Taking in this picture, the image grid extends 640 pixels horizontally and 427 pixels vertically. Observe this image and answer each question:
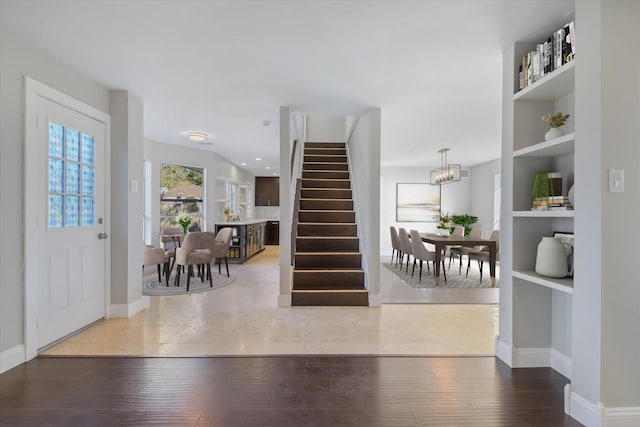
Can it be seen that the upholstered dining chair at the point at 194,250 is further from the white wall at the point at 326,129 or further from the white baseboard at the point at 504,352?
the white wall at the point at 326,129

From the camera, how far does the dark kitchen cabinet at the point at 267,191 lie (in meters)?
11.6

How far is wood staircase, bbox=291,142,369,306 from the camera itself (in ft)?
13.3

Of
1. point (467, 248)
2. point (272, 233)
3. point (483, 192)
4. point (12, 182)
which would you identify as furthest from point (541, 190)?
point (272, 233)

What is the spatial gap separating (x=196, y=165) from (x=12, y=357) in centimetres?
502

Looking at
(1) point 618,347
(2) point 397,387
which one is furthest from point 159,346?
(1) point 618,347

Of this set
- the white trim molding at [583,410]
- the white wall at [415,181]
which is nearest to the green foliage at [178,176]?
the white wall at [415,181]

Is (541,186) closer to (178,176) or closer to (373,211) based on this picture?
(373,211)

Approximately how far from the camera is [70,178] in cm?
304

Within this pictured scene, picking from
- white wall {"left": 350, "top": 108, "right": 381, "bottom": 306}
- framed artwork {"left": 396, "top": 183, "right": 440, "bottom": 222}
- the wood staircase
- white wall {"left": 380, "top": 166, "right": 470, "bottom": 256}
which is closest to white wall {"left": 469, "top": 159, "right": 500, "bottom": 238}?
white wall {"left": 380, "top": 166, "right": 470, "bottom": 256}

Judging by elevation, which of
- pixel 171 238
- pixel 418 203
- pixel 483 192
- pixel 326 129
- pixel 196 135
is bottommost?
pixel 171 238

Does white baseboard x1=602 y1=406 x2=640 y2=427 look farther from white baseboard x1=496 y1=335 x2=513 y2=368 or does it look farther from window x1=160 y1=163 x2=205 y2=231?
window x1=160 y1=163 x2=205 y2=231

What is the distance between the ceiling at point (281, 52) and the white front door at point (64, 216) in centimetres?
57

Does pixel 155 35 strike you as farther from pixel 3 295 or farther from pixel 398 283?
pixel 398 283

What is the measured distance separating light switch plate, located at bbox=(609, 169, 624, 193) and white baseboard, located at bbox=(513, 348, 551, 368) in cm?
141
